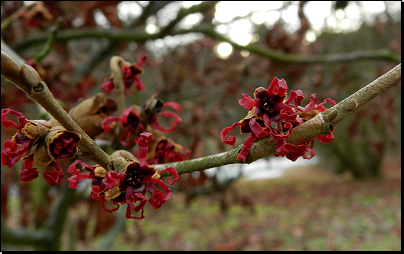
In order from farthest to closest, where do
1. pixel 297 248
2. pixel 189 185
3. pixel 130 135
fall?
1. pixel 297 248
2. pixel 189 185
3. pixel 130 135

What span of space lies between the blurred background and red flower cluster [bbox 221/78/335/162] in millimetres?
812

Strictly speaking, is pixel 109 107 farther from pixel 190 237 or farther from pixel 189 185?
pixel 190 237

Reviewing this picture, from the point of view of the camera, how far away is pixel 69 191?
9.12 feet

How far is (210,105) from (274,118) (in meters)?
5.97

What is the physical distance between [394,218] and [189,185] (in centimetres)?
629

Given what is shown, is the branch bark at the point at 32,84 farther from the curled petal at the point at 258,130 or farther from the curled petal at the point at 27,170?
the curled petal at the point at 258,130

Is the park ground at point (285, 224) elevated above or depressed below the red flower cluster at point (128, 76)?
above

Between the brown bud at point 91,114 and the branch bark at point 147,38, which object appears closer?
the brown bud at point 91,114

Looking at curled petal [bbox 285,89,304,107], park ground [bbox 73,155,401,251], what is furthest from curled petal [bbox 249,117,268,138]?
park ground [bbox 73,155,401,251]

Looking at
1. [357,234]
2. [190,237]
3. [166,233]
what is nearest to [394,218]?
[357,234]

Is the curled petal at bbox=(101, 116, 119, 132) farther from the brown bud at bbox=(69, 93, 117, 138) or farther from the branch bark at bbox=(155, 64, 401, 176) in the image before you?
the branch bark at bbox=(155, 64, 401, 176)

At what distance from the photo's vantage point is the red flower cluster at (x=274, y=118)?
27.1 inches

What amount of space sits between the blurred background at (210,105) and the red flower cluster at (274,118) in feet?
2.67

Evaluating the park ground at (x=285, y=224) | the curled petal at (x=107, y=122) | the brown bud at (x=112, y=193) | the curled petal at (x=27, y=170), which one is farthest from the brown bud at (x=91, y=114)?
the park ground at (x=285, y=224)
